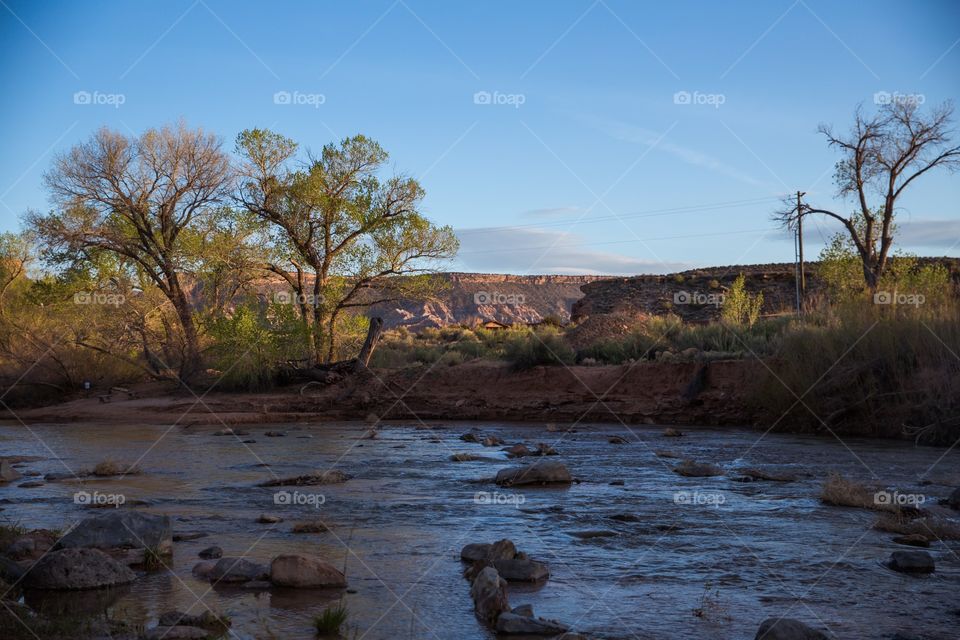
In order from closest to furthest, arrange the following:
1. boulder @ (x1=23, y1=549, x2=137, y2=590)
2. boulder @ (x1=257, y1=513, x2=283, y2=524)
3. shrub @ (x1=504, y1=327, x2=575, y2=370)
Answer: boulder @ (x1=23, y1=549, x2=137, y2=590) < boulder @ (x1=257, y1=513, x2=283, y2=524) < shrub @ (x1=504, y1=327, x2=575, y2=370)

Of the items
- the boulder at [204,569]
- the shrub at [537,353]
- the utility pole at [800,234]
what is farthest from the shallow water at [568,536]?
the utility pole at [800,234]

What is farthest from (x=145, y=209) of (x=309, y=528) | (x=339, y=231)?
(x=309, y=528)

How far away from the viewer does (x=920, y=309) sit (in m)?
18.2

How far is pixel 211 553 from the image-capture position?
7250mm

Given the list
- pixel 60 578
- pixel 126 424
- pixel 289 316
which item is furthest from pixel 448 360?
pixel 60 578

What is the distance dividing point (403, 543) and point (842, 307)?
16001 mm

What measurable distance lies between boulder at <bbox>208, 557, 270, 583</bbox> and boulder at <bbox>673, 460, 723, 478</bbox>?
7.29 m

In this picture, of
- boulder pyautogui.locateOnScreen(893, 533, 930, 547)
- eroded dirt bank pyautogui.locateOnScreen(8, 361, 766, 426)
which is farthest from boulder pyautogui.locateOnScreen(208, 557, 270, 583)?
eroded dirt bank pyautogui.locateOnScreen(8, 361, 766, 426)

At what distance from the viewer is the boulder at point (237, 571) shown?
6539 millimetres

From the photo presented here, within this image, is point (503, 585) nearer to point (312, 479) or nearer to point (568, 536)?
point (568, 536)

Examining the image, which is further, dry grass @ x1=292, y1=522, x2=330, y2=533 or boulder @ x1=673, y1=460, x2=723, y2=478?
boulder @ x1=673, y1=460, x2=723, y2=478

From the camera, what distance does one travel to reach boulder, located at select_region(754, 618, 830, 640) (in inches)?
197

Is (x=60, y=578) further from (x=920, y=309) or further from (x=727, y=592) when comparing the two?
(x=920, y=309)

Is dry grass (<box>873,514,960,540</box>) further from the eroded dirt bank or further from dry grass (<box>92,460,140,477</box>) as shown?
the eroded dirt bank
